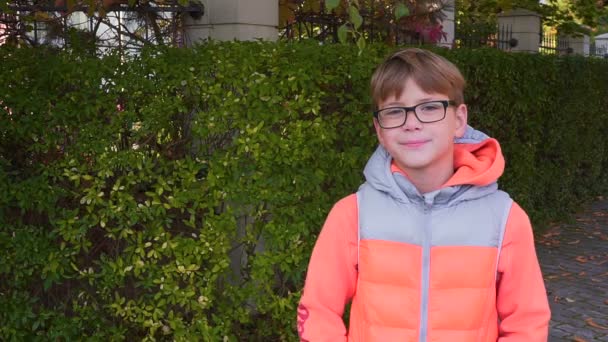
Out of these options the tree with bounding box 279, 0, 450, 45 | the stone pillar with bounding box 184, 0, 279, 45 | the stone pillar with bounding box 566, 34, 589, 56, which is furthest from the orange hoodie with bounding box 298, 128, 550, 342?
the stone pillar with bounding box 566, 34, 589, 56

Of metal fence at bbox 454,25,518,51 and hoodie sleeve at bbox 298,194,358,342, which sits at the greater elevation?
metal fence at bbox 454,25,518,51

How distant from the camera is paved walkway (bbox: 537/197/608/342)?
19.3 feet

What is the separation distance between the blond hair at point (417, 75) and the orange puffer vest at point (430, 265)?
0.92 feet

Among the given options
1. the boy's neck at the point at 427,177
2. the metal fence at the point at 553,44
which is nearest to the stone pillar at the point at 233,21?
the boy's neck at the point at 427,177

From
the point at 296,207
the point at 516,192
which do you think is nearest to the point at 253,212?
the point at 296,207

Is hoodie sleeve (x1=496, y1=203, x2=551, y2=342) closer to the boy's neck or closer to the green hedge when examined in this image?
the boy's neck

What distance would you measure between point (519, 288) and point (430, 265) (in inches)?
10.6

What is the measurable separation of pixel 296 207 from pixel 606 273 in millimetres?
4369

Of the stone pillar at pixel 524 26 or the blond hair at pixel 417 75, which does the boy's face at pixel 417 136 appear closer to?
the blond hair at pixel 417 75

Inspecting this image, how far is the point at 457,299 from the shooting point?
222 cm

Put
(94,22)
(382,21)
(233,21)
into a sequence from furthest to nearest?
(382,21) → (233,21) → (94,22)

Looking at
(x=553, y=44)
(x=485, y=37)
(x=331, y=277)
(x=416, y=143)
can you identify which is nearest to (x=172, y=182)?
(x=331, y=277)

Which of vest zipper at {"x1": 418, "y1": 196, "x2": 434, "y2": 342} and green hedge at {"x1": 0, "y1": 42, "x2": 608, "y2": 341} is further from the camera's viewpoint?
green hedge at {"x1": 0, "y1": 42, "x2": 608, "y2": 341}

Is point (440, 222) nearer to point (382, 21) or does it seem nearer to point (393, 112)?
point (393, 112)
